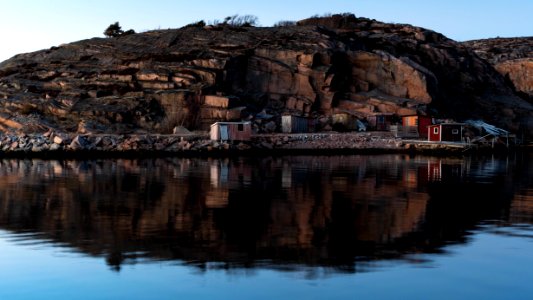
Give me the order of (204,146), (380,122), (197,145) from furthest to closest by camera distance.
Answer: (380,122)
(197,145)
(204,146)

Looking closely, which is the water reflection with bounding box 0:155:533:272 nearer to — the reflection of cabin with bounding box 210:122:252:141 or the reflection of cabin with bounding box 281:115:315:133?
the reflection of cabin with bounding box 210:122:252:141

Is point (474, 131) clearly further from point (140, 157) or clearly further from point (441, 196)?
point (441, 196)

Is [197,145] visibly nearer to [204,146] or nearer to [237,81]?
[204,146]

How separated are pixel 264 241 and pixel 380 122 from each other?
54741mm

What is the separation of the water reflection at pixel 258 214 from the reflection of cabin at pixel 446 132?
2900 cm

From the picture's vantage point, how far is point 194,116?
217 ft

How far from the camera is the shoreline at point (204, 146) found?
180 ft

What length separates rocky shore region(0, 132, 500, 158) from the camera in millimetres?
54969

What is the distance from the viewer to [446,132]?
64.0 meters

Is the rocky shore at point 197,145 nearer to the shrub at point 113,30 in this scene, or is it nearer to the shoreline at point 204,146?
the shoreline at point 204,146

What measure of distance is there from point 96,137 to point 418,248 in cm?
4745

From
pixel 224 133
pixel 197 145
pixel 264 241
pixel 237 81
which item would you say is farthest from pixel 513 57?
pixel 264 241

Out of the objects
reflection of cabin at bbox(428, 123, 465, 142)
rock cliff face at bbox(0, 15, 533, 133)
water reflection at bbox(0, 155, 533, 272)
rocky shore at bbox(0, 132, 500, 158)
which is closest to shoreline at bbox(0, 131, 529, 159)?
rocky shore at bbox(0, 132, 500, 158)

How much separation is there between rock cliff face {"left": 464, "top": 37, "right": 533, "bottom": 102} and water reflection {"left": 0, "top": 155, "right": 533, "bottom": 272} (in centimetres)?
6908
